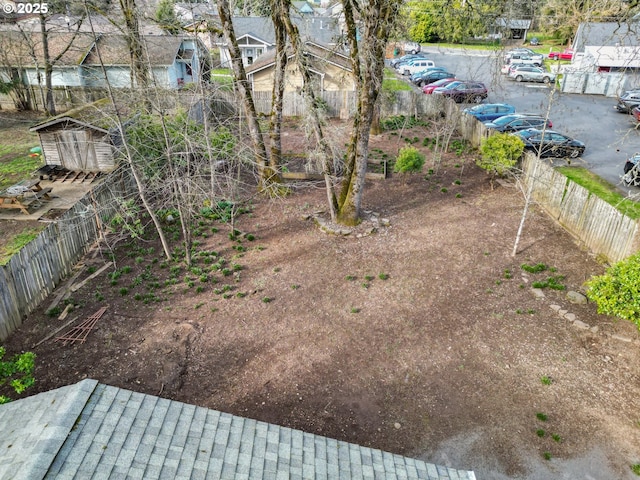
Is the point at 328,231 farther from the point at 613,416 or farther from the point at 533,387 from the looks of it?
the point at 613,416

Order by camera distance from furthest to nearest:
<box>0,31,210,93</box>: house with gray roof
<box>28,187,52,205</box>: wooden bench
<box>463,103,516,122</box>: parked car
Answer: <box>0,31,210,93</box>: house with gray roof < <box>463,103,516,122</box>: parked car < <box>28,187,52,205</box>: wooden bench

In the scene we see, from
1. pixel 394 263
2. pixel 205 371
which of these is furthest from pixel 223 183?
pixel 205 371

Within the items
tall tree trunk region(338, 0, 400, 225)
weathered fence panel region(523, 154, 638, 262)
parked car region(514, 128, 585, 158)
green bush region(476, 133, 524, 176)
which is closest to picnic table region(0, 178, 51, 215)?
tall tree trunk region(338, 0, 400, 225)

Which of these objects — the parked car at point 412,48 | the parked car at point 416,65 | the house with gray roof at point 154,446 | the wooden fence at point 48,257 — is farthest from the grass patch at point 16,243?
the parked car at point 412,48

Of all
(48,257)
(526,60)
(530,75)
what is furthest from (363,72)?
(526,60)

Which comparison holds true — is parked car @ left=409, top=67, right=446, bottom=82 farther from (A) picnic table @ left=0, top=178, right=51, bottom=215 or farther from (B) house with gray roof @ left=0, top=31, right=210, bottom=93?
(A) picnic table @ left=0, top=178, right=51, bottom=215

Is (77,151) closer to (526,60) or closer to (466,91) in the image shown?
(466,91)
